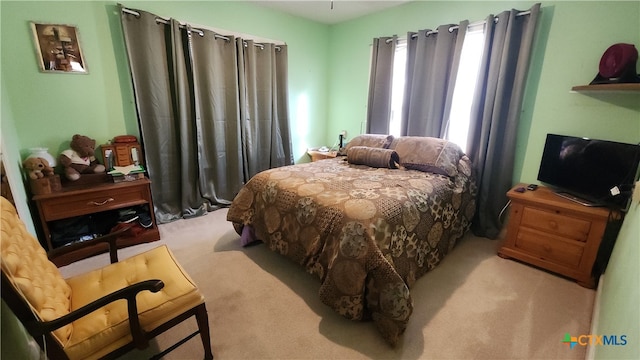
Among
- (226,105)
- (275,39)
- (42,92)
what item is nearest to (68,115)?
(42,92)

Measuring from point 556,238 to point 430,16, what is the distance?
2434mm

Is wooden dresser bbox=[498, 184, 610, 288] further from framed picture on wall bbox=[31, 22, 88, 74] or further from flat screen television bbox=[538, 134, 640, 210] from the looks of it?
framed picture on wall bbox=[31, 22, 88, 74]

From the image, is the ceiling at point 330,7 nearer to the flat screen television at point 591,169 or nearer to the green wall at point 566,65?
the green wall at point 566,65

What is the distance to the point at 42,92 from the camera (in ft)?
7.14

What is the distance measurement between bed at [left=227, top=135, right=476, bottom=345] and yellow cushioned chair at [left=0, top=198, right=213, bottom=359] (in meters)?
0.77

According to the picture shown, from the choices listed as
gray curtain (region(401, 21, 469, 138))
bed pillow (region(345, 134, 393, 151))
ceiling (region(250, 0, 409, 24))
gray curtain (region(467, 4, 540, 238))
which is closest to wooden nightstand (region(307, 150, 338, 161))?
bed pillow (region(345, 134, 393, 151))

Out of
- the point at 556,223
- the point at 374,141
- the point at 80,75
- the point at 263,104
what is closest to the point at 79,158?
the point at 80,75

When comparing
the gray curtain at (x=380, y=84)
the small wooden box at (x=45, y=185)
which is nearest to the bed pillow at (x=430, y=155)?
the gray curtain at (x=380, y=84)

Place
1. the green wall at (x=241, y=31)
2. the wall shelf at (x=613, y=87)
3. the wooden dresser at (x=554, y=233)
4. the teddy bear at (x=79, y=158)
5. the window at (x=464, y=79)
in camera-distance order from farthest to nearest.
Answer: the window at (x=464, y=79) < the teddy bear at (x=79, y=158) < the green wall at (x=241, y=31) < the wooden dresser at (x=554, y=233) < the wall shelf at (x=613, y=87)

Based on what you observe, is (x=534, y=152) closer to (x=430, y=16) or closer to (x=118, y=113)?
(x=430, y=16)

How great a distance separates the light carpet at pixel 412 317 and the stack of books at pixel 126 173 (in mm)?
652

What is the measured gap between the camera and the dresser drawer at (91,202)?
2066 mm

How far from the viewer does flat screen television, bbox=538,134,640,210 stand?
1.84 metres

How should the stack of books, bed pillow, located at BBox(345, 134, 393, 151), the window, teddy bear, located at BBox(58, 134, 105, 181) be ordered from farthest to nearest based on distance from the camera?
bed pillow, located at BBox(345, 134, 393, 151)
the window
the stack of books
teddy bear, located at BBox(58, 134, 105, 181)
